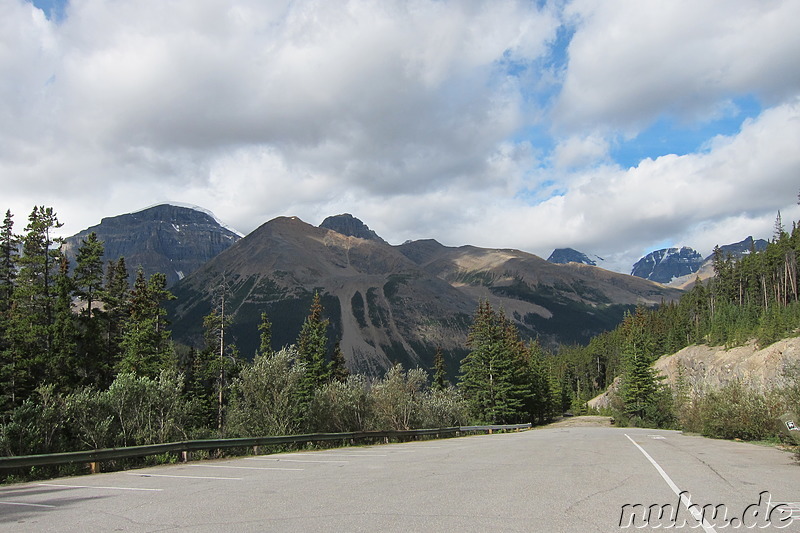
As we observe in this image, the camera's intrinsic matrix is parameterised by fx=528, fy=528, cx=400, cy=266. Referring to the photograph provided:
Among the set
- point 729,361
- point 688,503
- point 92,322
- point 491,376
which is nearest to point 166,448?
point 688,503

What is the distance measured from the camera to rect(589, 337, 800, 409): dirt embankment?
61422mm

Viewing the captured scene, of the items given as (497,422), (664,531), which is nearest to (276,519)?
(664,531)

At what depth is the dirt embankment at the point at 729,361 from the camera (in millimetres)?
61422

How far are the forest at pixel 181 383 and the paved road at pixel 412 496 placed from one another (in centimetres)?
555

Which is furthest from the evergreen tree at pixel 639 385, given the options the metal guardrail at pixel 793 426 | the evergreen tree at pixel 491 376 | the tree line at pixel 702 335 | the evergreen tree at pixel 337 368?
the metal guardrail at pixel 793 426

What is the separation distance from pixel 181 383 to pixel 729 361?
82784mm

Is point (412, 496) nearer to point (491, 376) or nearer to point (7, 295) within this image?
point (7, 295)

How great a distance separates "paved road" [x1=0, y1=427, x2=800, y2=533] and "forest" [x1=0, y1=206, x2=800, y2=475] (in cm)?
555

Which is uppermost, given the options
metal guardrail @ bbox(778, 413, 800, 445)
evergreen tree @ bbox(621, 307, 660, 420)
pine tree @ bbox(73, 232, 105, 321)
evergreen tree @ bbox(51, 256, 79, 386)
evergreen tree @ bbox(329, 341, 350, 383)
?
pine tree @ bbox(73, 232, 105, 321)

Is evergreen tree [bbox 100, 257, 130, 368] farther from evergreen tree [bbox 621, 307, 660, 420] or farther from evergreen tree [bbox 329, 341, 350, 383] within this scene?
evergreen tree [bbox 621, 307, 660, 420]

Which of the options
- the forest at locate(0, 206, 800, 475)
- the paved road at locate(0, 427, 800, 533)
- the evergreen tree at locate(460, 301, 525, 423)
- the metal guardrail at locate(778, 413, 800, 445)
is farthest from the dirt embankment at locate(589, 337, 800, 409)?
the paved road at locate(0, 427, 800, 533)

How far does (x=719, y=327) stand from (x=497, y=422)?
56840mm

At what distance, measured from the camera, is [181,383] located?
22.7m

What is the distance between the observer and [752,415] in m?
23.6
